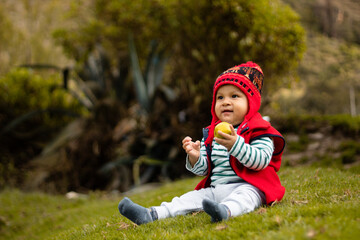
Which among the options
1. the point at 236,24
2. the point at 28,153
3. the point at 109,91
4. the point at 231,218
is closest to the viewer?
the point at 231,218

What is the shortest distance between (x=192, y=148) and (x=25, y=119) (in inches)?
355

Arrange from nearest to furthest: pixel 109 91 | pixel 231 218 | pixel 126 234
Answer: pixel 231 218 → pixel 126 234 → pixel 109 91

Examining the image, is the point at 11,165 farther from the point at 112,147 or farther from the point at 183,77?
the point at 183,77

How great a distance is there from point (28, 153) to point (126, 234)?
9789 millimetres

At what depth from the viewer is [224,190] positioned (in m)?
2.70

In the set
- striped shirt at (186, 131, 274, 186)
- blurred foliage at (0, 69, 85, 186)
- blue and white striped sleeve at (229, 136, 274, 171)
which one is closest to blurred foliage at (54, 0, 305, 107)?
blurred foliage at (0, 69, 85, 186)

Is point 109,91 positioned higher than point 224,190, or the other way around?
point 224,190

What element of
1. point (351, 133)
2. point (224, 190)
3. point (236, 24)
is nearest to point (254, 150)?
point (224, 190)

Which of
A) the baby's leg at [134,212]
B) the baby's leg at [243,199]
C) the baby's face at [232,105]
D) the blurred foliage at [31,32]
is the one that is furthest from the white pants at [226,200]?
the blurred foliage at [31,32]

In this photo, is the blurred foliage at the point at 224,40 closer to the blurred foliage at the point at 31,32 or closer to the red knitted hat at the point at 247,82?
the red knitted hat at the point at 247,82

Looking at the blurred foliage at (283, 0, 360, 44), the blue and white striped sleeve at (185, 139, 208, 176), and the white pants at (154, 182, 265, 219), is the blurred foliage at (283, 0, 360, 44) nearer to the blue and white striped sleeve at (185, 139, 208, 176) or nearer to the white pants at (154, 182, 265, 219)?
the blue and white striped sleeve at (185, 139, 208, 176)

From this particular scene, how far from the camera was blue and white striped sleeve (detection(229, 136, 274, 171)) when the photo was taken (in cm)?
240

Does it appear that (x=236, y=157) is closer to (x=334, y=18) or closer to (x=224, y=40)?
(x=224, y=40)

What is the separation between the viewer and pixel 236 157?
96.0 inches
